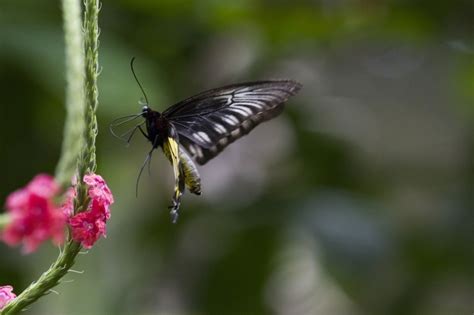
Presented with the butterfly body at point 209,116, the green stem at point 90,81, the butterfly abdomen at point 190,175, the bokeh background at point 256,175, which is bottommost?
the bokeh background at point 256,175

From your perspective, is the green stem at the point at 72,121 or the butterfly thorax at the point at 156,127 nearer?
the green stem at the point at 72,121

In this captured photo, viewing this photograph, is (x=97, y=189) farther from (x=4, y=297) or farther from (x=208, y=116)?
(x=208, y=116)

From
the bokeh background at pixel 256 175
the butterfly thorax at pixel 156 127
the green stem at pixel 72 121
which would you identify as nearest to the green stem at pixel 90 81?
the green stem at pixel 72 121

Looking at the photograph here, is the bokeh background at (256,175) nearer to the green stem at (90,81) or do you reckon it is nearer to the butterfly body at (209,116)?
the butterfly body at (209,116)

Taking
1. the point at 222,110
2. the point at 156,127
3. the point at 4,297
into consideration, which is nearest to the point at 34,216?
the point at 4,297

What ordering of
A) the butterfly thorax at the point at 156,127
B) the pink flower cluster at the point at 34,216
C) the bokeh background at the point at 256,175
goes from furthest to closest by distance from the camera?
the bokeh background at the point at 256,175
the butterfly thorax at the point at 156,127
the pink flower cluster at the point at 34,216

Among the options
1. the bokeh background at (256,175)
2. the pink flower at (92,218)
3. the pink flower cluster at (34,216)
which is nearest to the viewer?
the pink flower cluster at (34,216)

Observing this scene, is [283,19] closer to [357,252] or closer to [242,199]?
[242,199]
